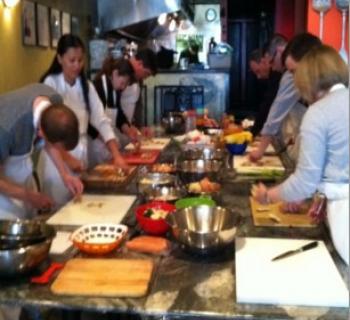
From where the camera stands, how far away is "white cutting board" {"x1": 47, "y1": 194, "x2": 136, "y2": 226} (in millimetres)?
1982

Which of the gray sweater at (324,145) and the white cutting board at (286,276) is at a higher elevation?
the gray sweater at (324,145)

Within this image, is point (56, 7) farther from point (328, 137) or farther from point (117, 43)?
point (328, 137)

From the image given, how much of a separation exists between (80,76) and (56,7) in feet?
9.83

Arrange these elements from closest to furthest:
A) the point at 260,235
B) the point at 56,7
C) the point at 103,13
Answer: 1. the point at 260,235
2. the point at 56,7
3. the point at 103,13

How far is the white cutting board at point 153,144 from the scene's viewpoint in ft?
11.8

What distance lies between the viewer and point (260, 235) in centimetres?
181

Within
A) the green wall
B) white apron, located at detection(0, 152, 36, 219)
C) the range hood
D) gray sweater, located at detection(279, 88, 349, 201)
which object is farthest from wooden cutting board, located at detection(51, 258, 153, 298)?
the range hood

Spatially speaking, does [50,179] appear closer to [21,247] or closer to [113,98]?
[113,98]

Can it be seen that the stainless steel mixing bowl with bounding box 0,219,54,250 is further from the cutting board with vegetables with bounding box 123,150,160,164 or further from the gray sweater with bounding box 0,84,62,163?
the cutting board with vegetables with bounding box 123,150,160,164

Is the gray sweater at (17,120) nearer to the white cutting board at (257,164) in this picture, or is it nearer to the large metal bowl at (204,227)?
the large metal bowl at (204,227)

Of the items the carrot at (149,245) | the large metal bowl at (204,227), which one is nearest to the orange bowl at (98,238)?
the carrot at (149,245)

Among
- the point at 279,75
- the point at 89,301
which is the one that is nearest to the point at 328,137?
the point at 89,301

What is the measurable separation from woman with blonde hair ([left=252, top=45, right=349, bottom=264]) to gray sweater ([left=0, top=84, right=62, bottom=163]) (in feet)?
3.51

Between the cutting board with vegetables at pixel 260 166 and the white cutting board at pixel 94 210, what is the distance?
0.78 meters
